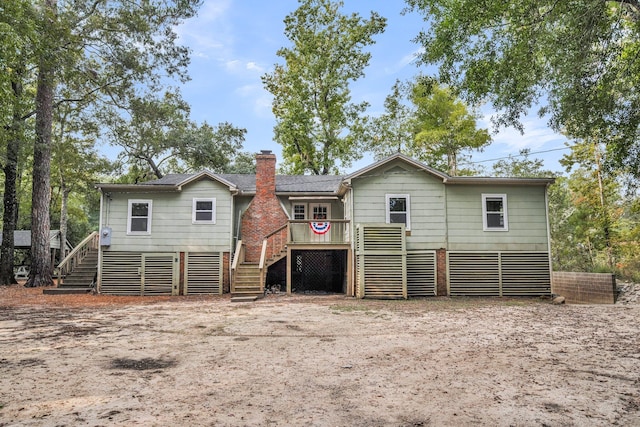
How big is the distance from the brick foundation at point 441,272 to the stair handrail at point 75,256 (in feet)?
46.4

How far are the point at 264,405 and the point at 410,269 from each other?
11865 millimetres

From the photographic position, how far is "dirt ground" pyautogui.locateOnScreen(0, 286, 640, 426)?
12.0 ft

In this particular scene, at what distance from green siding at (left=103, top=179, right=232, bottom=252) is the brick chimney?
0.95 meters

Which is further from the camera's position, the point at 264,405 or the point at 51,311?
the point at 51,311

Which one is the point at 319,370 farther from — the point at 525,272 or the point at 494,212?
the point at 525,272

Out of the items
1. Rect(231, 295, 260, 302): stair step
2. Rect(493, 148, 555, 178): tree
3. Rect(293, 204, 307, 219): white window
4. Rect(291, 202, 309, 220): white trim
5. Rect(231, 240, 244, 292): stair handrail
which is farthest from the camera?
Rect(493, 148, 555, 178): tree

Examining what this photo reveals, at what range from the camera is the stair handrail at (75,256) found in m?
16.0

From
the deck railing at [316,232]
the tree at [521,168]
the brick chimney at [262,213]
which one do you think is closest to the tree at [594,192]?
the tree at [521,168]

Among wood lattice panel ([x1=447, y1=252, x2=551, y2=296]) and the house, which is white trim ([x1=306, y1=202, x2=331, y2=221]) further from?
wood lattice panel ([x1=447, y1=252, x2=551, y2=296])

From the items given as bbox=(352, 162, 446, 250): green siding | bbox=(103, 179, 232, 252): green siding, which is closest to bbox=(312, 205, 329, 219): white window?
bbox=(352, 162, 446, 250): green siding

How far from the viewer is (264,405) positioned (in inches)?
152

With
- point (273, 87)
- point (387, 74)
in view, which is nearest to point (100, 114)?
point (273, 87)

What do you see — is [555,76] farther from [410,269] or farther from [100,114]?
[100,114]

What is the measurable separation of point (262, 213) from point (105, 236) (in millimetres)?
6156
